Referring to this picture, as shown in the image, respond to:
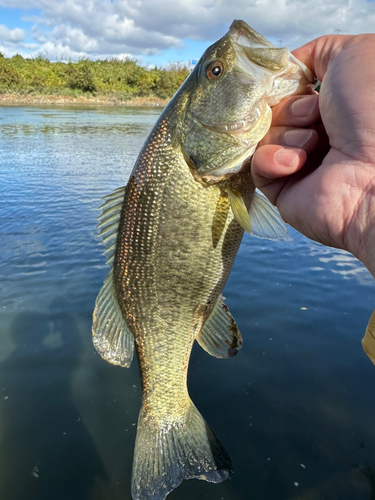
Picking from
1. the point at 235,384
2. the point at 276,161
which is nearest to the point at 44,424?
the point at 235,384

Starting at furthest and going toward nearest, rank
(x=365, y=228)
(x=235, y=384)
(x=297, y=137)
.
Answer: (x=235, y=384), (x=297, y=137), (x=365, y=228)

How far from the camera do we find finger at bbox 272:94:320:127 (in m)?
1.86

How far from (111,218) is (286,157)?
3.58ft

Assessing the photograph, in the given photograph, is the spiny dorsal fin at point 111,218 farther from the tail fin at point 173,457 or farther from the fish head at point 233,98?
the tail fin at point 173,457

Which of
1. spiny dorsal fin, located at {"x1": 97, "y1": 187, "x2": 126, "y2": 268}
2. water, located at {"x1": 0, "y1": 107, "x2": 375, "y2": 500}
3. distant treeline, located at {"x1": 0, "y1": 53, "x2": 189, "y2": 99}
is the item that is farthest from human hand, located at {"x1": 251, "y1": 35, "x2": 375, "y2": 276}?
distant treeline, located at {"x1": 0, "y1": 53, "x2": 189, "y2": 99}

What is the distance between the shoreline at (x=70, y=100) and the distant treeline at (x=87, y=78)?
1774 mm

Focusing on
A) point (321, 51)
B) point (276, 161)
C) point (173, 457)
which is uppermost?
point (321, 51)

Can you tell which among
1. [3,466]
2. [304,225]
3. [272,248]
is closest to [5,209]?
[272,248]

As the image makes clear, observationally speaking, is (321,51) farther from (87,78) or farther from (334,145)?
(87,78)

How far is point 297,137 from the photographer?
73.6 inches

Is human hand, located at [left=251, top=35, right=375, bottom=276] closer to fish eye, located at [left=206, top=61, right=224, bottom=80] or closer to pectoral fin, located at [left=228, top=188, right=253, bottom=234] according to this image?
pectoral fin, located at [left=228, top=188, right=253, bottom=234]

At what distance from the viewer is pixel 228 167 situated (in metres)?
2.00

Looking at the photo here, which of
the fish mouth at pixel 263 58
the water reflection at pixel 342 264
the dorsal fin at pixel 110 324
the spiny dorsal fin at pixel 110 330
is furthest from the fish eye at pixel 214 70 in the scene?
the water reflection at pixel 342 264

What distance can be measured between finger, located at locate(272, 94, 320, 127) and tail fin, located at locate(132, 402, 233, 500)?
1.98m
